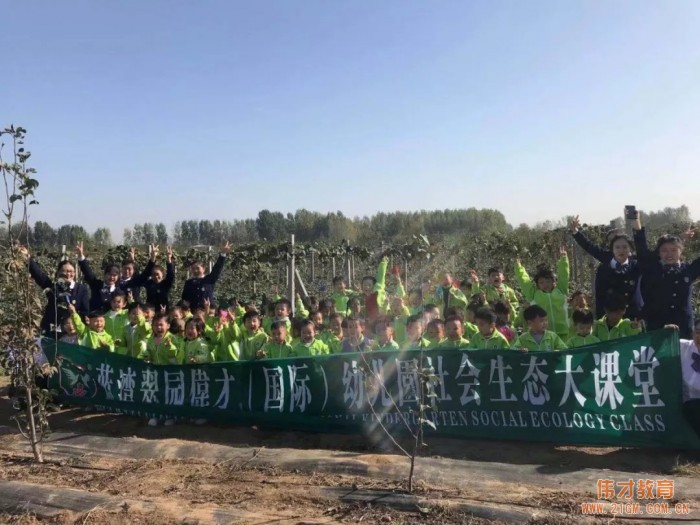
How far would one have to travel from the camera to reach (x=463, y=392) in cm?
532

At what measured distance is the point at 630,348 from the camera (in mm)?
4934

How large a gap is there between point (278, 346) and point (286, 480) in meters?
2.09

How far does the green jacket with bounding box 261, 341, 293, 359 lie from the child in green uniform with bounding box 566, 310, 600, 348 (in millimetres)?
3088

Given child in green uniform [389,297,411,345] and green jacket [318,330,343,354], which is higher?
child in green uniform [389,297,411,345]

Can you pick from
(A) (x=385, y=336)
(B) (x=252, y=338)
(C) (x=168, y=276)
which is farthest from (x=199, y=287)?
(A) (x=385, y=336)

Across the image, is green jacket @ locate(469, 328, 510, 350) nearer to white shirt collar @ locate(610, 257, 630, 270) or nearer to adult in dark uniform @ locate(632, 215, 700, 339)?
adult in dark uniform @ locate(632, 215, 700, 339)

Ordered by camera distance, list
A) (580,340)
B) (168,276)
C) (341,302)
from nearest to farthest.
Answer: (580,340), (168,276), (341,302)

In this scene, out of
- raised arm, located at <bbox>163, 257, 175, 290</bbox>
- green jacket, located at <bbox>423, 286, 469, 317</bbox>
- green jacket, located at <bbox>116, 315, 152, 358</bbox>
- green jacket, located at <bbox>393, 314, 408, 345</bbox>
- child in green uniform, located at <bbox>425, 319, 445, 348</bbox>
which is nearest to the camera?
child in green uniform, located at <bbox>425, 319, 445, 348</bbox>

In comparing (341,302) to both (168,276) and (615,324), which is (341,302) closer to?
(168,276)

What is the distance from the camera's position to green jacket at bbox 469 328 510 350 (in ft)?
18.1

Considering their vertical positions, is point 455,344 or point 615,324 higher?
point 615,324

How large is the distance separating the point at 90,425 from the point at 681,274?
275 inches

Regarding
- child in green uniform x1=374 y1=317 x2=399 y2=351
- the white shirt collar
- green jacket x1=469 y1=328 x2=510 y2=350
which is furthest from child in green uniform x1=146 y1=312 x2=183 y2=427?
the white shirt collar

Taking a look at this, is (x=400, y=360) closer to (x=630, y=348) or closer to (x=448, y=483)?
(x=448, y=483)
